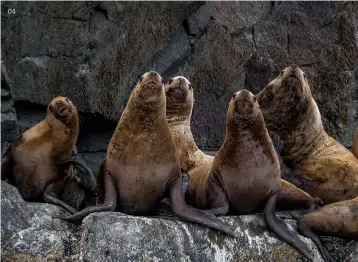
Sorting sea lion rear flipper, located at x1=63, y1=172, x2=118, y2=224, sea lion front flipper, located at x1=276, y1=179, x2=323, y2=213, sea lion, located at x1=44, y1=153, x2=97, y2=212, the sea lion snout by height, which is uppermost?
the sea lion snout

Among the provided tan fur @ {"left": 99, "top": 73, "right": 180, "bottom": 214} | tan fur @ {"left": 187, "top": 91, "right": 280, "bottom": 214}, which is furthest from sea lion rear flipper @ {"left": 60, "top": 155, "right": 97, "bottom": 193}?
tan fur @ {"left": 187, "top": 91, "right": 280, "bottom": 214}

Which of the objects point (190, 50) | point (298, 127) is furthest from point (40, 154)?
point (190, 50)

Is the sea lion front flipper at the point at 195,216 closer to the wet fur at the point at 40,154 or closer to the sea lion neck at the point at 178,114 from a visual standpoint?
the wet fur at the point at 40,154

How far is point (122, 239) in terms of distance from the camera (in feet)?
18.6

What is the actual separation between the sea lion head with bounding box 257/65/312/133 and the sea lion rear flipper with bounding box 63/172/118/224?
240 cm

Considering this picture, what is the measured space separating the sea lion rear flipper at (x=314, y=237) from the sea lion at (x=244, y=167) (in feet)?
1.00

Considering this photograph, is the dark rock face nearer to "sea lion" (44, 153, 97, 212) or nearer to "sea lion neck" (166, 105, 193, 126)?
"sea lion neck" (166, 105, 193, 126)

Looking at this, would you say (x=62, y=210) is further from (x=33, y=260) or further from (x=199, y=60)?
(x=199, y=60)

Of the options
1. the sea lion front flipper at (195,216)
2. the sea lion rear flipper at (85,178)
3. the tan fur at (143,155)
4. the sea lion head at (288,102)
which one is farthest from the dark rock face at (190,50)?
the sea lion front flipper at (195,216)

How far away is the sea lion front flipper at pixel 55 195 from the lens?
6787 millimetres

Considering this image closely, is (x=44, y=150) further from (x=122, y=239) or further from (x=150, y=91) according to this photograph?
(x=122, y=239)

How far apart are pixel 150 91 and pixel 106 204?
3.20ft

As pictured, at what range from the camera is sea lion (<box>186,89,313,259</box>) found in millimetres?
6605

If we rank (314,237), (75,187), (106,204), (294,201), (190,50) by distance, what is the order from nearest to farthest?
(106,204) → (314,237) → (294,201) → (75,187) → (190,50)
